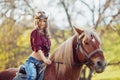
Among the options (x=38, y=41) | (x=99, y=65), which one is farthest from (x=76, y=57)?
(x=38, y=41)

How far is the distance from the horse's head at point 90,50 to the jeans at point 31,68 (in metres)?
0.77

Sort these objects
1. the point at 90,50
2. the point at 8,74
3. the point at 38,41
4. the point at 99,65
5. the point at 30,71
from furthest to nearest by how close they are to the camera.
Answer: the point at 8,74
the point at 30,71
the point at 38,41
the point at 90,50
the point at 99,65

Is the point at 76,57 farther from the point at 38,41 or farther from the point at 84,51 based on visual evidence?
the point at 38,41

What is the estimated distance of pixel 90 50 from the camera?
7090 millimetres

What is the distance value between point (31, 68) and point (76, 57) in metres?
0.82

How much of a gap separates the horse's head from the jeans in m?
0.77

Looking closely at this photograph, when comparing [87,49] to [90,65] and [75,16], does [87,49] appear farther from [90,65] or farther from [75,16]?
[75,16]

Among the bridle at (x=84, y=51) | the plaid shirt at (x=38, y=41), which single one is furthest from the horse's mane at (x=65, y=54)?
the plaid shirt at (x=38, y=41)

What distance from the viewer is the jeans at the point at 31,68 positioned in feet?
24.0

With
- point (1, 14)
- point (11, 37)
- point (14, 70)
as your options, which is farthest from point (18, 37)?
point (14, 70)

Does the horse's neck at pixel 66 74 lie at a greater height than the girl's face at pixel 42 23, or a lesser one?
lesser

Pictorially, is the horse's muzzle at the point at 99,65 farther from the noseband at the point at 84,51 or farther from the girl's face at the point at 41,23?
the girl's face at the point at 41,23

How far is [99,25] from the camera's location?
26.6 meters

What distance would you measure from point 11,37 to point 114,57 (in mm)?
6962
